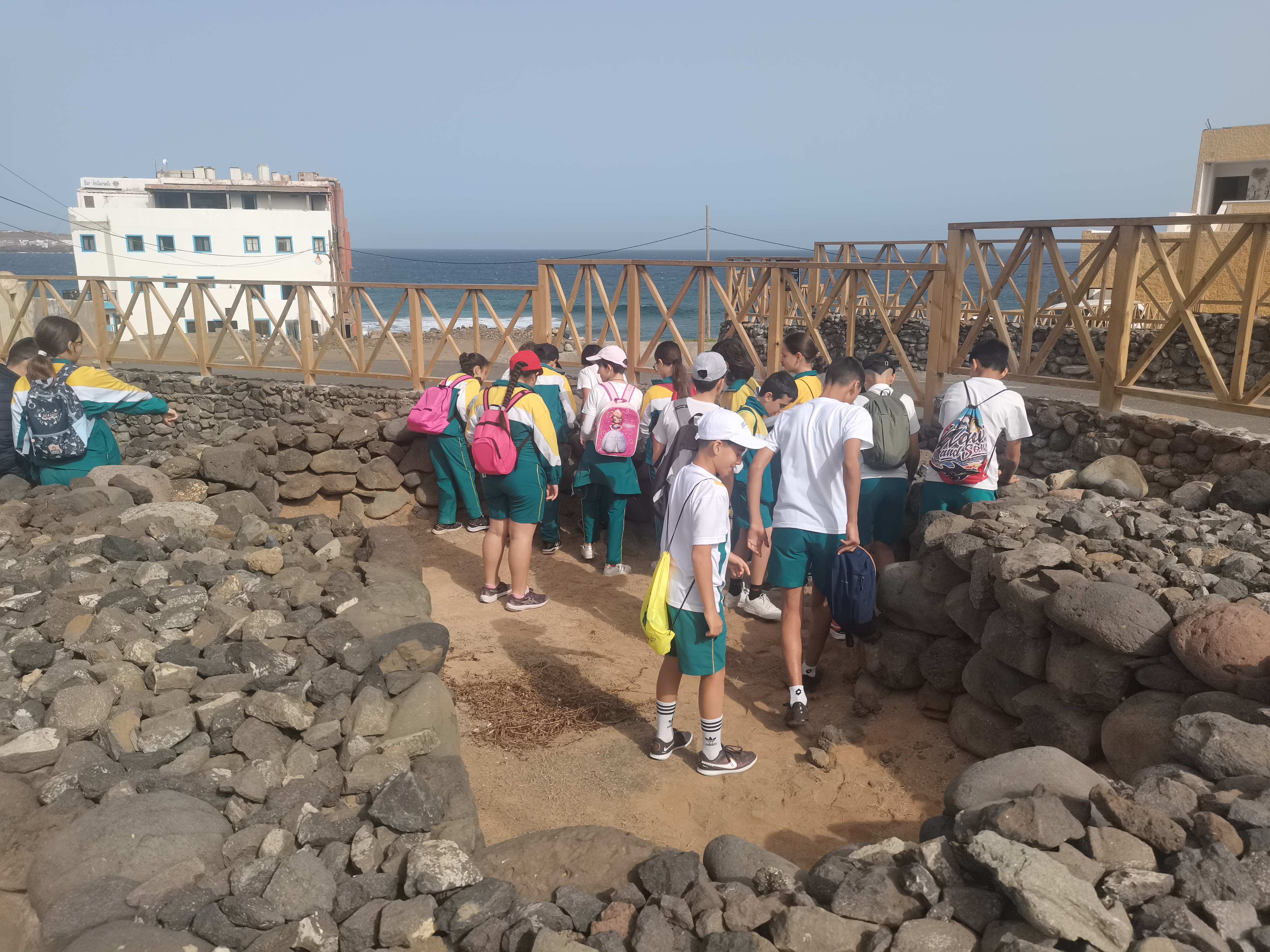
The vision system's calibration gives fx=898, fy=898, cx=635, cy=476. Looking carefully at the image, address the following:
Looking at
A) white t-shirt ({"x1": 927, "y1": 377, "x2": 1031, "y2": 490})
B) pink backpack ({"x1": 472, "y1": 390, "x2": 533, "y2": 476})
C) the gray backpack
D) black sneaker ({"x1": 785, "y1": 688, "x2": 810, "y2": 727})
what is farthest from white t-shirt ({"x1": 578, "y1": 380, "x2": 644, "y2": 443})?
black sneaker ({"x1": 785, "y1": 688, "x2": 810, "y2": 727})

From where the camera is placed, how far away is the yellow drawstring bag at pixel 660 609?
13.3ft

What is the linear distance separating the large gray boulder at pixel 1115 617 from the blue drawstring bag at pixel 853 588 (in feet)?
3.45

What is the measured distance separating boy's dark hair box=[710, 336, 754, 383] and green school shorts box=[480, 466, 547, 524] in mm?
1492

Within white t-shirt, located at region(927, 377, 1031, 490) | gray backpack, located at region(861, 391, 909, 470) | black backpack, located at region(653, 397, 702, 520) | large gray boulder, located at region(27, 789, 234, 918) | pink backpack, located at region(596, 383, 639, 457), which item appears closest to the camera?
large gray boulder, located at region(27, 789, 234, 918)

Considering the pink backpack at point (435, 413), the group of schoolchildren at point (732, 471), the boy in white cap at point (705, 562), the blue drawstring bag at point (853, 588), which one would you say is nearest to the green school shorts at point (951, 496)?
the group of schoolchildren at point (732, 471)

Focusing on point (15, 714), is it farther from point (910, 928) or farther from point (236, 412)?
point (236, 412)

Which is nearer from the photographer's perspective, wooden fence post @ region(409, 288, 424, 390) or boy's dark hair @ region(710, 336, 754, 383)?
boy's dark hair @ region(710, 336, 754, 383)

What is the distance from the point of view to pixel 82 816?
3301 mm

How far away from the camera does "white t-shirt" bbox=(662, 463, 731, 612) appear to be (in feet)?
12.9

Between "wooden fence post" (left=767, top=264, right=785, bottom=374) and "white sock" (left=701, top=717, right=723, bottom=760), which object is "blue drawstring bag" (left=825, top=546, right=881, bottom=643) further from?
"wooden fence post" (left=767, top=264, right=785, bottom=374)

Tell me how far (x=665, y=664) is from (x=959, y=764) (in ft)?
5.08

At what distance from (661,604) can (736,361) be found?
246cm

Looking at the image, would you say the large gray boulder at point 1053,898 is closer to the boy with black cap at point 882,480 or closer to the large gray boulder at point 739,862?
the large gray boulder at point 739,862

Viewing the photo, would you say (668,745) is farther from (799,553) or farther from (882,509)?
(882,509)
